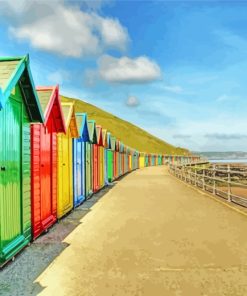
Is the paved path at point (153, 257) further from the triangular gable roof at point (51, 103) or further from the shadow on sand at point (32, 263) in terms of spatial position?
the triangular gable roof at point (51, 103)

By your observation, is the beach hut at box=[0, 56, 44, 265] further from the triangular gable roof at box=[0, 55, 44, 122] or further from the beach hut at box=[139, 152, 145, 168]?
the beach hut at box=[139, 152, 145, 168]

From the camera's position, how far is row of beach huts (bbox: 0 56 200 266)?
6.49 meters

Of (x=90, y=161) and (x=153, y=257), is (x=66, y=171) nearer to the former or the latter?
(x=153, y=257)

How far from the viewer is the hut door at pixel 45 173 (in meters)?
9.05

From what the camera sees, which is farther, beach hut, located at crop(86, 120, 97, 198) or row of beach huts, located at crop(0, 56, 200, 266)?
beach hut, located at crop(86, 120, 97, 198)

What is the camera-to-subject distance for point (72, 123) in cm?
1338

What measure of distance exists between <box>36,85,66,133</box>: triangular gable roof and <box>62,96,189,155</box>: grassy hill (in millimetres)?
147590

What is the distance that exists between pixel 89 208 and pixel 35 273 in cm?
751

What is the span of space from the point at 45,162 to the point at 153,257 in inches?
147

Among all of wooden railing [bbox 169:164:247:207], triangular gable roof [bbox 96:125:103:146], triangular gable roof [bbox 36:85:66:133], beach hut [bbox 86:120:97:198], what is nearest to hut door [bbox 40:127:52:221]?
triangular gable roof [bbox 36:85:66:133]

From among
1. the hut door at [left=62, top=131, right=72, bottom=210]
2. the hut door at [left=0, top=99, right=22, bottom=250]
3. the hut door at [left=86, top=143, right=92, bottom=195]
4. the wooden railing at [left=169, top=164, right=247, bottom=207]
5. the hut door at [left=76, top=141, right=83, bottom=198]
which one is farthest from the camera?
the hut door at [left=86, top=143, right=92, bottom=195]

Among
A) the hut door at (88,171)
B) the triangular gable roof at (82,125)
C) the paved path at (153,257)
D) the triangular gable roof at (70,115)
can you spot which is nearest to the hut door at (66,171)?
the triangular gable roof at (70,115)

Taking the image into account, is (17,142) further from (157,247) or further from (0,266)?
(157,247)

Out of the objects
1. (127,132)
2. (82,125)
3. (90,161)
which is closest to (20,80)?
(82,125)
